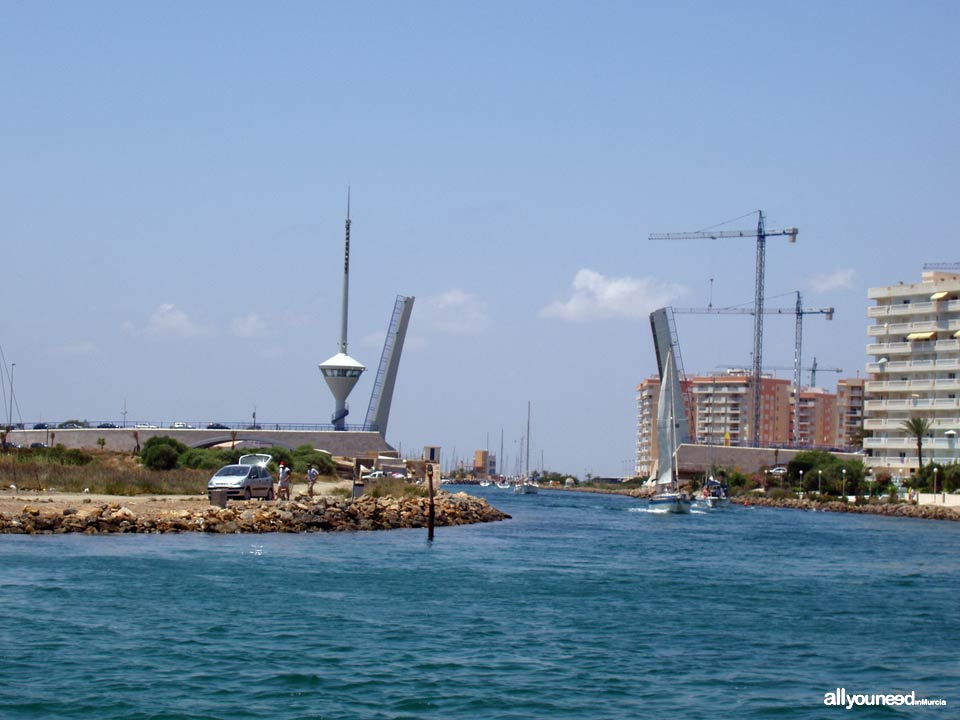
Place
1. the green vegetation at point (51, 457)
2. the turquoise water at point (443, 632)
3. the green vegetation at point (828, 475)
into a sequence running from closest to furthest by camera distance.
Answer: the turquoise water at point (443, 632) → the green vegetation at point (51, 457) → the green vegetation at point (828, 475)

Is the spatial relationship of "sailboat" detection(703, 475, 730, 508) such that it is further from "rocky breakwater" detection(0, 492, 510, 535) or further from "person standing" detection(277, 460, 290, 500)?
"person standing" detection(277, 460, 290, 500)

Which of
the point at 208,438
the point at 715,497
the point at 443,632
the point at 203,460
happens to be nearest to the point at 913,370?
the point at 715,497

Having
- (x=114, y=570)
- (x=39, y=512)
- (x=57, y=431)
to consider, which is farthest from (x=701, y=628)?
(x=57, y=431)

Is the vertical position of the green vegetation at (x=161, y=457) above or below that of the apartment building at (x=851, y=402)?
below

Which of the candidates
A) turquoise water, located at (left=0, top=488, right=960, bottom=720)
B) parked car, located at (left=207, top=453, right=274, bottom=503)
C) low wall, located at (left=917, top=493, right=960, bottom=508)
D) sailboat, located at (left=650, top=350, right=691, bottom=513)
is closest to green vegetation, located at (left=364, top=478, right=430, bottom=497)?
parked car, located at (left=207, top=453, right=274, bottom=503)

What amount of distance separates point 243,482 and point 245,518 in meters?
4.98

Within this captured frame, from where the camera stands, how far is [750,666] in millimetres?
18672

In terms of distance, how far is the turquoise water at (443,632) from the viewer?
15.9m

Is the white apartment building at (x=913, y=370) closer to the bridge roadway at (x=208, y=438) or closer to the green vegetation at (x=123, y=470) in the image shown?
the bridge roadway at (x=208, y=438)

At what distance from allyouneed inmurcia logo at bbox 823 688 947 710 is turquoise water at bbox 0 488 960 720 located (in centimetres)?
21

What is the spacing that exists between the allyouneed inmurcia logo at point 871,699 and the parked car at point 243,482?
28.7m

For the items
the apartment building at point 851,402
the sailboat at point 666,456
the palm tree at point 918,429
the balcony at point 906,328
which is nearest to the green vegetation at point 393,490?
the sailboat at point 666,456

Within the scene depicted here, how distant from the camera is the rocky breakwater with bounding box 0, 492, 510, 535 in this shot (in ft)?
114

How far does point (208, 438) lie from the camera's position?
9756 cm
